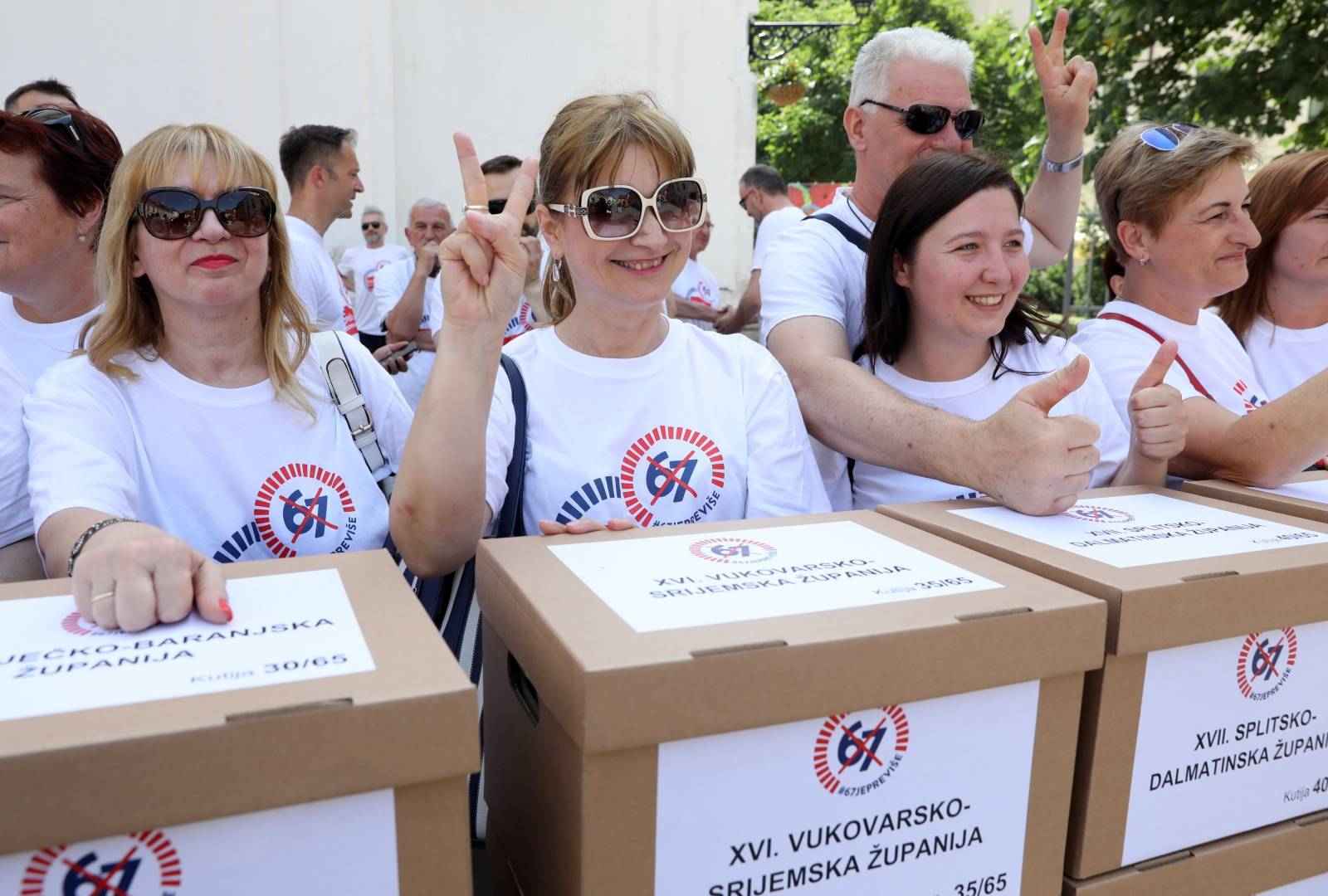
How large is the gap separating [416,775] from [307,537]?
3.04 feet

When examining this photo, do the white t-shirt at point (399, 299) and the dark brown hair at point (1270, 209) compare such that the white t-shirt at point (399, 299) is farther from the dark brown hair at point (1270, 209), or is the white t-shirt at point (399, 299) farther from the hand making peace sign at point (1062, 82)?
the dark brown hair at point (1270, 209)

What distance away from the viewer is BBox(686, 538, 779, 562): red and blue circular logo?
4.27ft

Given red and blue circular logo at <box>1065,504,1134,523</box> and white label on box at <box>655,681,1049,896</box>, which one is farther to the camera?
red and blue circular logo at <box>1065,504,1134,523</box>

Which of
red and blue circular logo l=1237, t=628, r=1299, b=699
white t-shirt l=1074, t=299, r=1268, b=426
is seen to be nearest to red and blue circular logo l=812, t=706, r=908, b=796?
red and blue circular logo l=1237, t=628, r=1299, b=699

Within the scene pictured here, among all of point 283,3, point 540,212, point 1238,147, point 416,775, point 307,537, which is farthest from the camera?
point 283,3

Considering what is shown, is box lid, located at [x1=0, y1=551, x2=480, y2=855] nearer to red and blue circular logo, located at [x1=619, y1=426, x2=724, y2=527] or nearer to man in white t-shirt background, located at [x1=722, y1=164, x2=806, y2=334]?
red and blue circular logo, located at [x1=619, y1=426, x2=724, y2=527]

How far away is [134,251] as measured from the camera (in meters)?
1.79

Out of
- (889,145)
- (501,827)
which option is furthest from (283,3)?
(501,827)

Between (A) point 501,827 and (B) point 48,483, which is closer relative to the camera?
(A) point 501,827

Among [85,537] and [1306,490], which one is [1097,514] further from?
[85,537]

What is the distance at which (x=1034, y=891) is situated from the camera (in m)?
1.21

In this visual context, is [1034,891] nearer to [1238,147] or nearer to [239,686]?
[239,686]

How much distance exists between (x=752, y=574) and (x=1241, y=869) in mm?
803

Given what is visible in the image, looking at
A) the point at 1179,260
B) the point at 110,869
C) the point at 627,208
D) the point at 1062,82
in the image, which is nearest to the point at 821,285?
the point at 627,208
